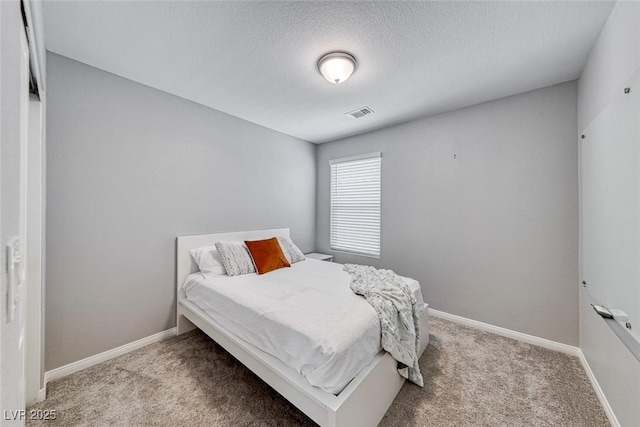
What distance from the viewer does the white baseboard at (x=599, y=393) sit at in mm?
1546

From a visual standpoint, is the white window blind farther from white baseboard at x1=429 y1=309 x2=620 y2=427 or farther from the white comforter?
the white comforter

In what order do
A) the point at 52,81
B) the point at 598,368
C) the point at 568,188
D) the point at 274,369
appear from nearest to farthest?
the point at 274,369, the point at 598,368, the point at 52,81, the point at 568,188

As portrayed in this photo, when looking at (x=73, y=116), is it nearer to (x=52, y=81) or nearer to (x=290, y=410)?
(x=52, y=81)

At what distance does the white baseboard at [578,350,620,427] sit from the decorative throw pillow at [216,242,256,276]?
2.87m

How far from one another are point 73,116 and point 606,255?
4.03 m

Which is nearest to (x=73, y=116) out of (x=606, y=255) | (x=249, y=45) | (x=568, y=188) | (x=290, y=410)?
(x=249, y=45)

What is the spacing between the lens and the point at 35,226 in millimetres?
1653

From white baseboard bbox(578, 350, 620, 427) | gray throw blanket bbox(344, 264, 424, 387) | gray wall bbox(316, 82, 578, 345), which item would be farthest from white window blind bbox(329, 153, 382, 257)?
white baseboard bbox(578, 350, 620, 427)

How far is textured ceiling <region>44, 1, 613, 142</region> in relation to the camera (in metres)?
1.55

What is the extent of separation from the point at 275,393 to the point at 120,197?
2143 millimetres

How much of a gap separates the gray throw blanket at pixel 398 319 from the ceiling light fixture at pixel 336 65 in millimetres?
1743

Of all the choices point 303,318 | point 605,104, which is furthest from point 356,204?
point 605,104

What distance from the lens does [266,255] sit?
2.85 m

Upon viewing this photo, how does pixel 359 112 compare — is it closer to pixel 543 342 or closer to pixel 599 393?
pixel 543 342
